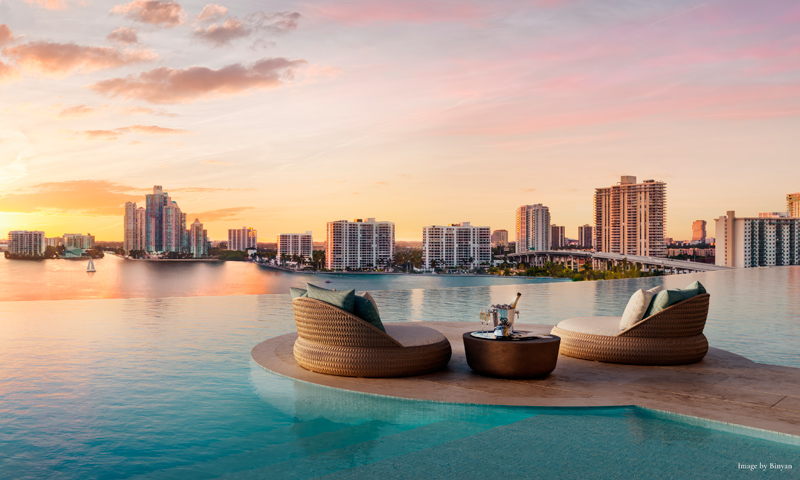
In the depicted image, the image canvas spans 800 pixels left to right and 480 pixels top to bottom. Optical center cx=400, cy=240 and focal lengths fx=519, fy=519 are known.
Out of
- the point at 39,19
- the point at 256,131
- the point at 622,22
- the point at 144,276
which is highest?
the point at 39,19

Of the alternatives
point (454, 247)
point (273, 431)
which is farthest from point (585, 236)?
point (273, 431)

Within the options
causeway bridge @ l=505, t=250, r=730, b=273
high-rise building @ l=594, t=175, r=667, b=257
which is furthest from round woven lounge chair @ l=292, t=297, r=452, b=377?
high-rise building @ l=594, t=175, r=667, b=257

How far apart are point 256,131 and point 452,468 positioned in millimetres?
21634

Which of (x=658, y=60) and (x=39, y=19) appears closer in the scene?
(x=658, y=60)

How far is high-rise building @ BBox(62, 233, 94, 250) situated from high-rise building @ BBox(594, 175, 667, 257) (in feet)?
278

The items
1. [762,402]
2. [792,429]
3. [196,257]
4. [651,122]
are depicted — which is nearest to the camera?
[792,429]

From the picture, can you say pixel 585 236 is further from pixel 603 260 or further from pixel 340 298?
pixel 340 298

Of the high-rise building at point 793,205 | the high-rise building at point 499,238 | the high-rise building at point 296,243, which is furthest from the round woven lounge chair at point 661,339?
the high-rise building at point 296,243

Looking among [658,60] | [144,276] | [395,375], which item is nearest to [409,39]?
[658,60]

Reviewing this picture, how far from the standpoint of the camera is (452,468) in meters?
2.53

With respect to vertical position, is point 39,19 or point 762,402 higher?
point 39,19

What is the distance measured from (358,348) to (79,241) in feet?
307

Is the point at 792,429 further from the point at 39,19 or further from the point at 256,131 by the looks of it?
the point at 39,19

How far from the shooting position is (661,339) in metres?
4.73
